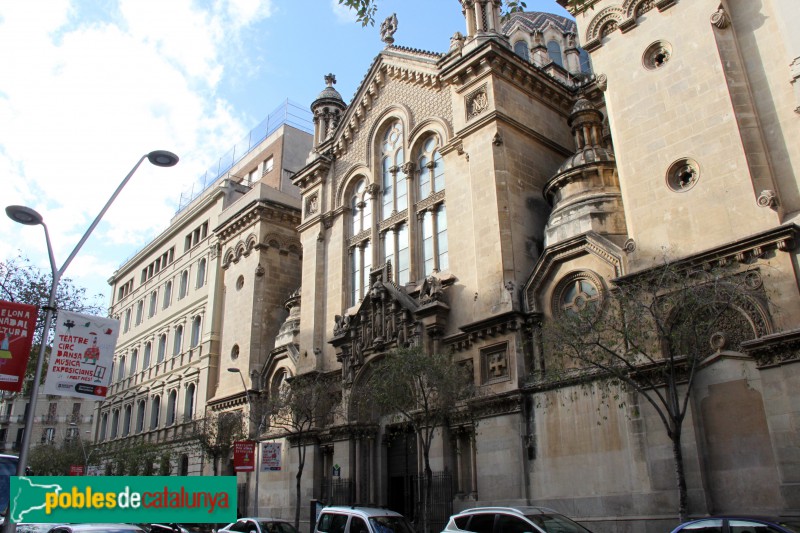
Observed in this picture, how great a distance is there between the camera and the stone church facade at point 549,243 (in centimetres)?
1777

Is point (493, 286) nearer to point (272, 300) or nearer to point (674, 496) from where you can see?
point (674, 496)

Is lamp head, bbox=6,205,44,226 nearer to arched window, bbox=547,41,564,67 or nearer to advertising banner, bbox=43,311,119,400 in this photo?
advertising banner, bbox=43,311,119,400

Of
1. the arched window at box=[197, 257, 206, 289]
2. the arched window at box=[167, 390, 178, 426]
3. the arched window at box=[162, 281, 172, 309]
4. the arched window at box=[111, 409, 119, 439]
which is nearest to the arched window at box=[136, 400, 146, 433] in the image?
the arched window at box=[111, 409, 119, 439]

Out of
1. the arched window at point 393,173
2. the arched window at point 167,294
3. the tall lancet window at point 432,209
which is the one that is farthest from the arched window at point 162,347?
the tall lancet window at point 432,209

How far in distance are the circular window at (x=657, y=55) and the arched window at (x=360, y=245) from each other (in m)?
15.3

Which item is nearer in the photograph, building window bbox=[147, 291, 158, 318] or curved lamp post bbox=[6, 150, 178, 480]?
curved lamp post bbox=[6, 150, 178, 480]

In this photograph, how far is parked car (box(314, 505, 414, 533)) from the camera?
52.9 ft

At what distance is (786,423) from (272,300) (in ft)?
98.9

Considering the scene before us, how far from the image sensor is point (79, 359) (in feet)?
40.9

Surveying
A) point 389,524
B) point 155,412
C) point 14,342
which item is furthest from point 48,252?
point 155,412

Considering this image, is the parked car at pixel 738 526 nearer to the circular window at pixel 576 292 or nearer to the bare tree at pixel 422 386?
the bare tree at pixel 422 386

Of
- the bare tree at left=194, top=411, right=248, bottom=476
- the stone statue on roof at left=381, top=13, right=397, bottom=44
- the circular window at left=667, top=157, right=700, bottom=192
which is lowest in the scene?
the bare tree at left=194, top=411, right=248, bottom=476

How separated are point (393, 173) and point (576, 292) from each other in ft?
42.8

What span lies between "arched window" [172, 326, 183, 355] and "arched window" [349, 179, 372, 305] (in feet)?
67.7
